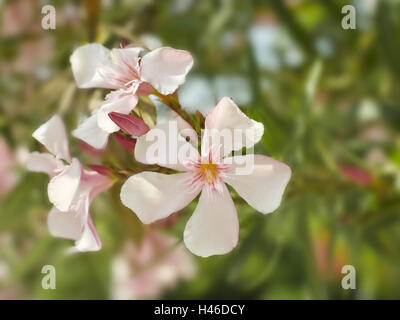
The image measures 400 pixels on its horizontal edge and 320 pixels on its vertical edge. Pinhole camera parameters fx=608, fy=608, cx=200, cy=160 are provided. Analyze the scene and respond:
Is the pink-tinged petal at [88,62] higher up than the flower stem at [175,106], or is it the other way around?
the pink-tinged petal at [88,62]

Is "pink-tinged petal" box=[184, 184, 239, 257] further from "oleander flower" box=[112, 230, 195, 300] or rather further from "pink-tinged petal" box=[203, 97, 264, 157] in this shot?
"oleander flower" box=[112, 230, 195, 300]

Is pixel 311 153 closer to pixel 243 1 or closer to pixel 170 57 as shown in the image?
pixel 243 1

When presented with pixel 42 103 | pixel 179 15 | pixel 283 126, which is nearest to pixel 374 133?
pixel 179 15

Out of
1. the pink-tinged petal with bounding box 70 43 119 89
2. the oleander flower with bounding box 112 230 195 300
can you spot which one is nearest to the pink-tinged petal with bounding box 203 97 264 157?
the pink-tinged petal with bounding box 70 43 119 89

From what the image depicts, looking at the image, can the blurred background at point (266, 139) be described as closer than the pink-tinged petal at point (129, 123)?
No

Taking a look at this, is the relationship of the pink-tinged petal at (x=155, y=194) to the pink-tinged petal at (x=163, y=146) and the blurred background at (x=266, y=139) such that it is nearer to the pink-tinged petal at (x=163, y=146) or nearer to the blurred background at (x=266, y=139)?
the pink-tinged petal at (x=163, y=146)

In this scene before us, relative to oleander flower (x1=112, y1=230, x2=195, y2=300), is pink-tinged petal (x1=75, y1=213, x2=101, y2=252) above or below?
above

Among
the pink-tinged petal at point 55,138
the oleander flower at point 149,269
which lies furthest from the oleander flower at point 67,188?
the oleander flower at point 149,269

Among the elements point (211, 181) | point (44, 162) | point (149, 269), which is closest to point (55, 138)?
point (44, 162)
